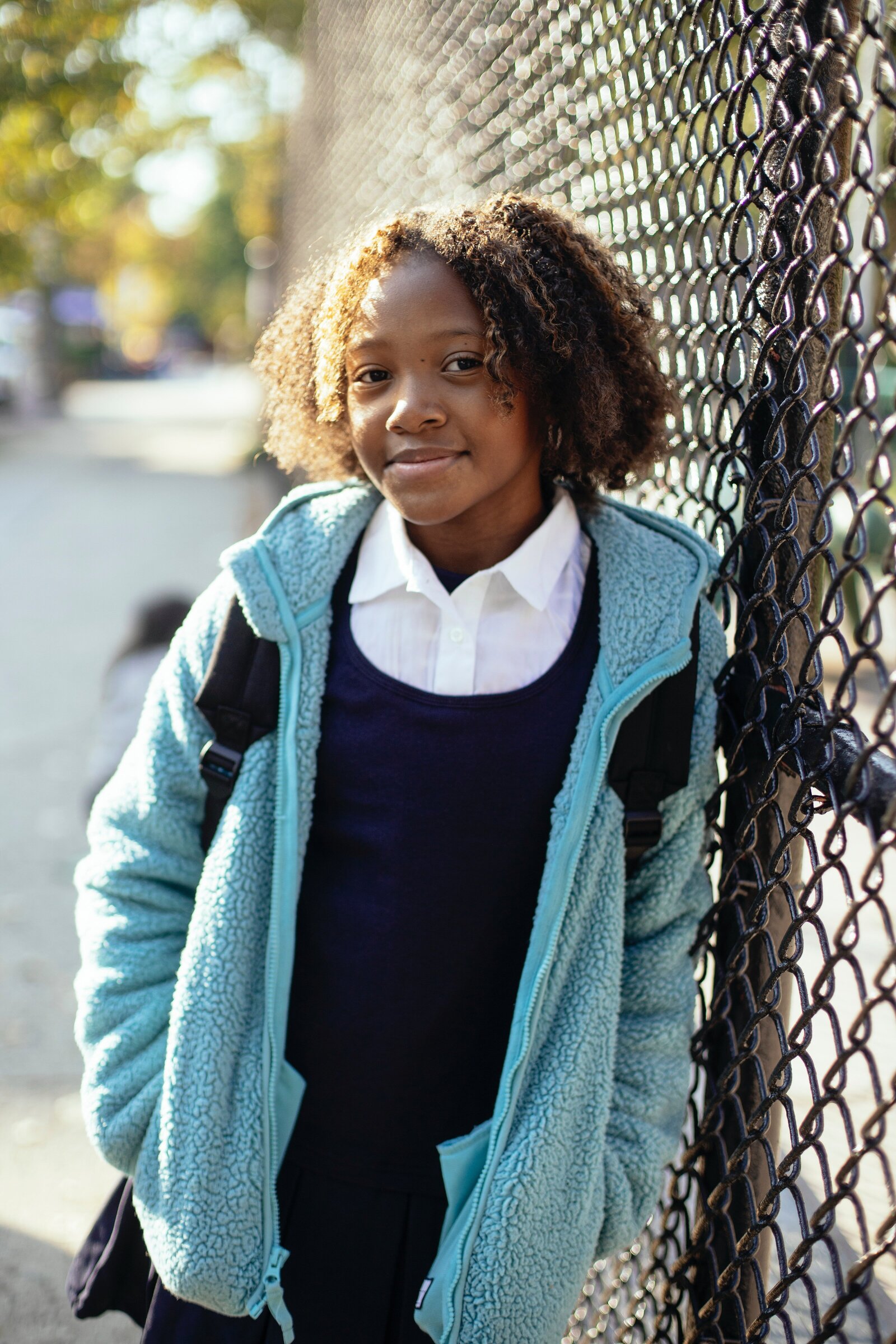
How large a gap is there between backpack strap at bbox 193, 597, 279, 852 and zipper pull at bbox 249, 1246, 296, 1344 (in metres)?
0.60

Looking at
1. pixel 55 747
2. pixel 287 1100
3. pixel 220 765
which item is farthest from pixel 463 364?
pixel 55 747

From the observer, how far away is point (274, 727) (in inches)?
60.6

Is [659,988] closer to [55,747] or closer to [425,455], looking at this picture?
[425,455]

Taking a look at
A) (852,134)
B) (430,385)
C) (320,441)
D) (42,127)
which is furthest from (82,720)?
(42,127)

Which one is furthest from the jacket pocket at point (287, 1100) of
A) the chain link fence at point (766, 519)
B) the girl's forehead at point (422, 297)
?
the girl's forehead at point (422, 297)

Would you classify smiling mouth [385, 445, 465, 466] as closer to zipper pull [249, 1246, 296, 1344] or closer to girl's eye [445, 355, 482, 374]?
girl's eye [445, 355, 482, 374]

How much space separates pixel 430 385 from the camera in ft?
4.75

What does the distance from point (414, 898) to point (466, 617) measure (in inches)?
15.1

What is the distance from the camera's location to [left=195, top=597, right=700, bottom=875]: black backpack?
1.48 m

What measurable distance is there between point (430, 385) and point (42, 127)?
10927mm

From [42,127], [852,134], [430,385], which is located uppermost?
[42,127]

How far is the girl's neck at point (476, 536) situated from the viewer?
160 cm

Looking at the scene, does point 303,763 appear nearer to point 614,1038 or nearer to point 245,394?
point 614,1038

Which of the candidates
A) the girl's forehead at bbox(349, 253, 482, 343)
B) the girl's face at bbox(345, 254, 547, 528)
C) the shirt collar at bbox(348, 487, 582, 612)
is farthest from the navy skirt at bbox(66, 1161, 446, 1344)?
the girl's forehead at bbox(349, 253, 482, 343)
